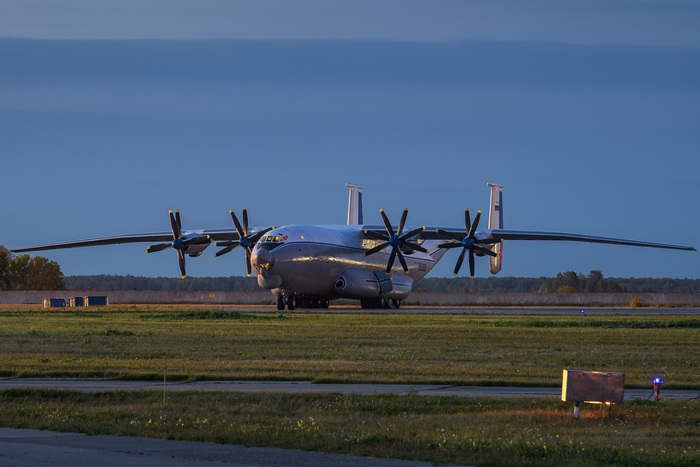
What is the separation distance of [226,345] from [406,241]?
29.4 meters

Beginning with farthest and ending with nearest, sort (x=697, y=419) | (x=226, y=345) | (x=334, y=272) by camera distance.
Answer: (x=334, y=272) → (x=226, y=345) → (x=697, y=419)

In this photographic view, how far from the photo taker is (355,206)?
74125 mm

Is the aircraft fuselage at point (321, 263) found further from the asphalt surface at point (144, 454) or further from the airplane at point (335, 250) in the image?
the asphalt surface at point (144, 454)

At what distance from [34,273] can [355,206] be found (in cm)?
4761

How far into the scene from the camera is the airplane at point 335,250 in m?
50.8

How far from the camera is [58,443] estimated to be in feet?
35.4

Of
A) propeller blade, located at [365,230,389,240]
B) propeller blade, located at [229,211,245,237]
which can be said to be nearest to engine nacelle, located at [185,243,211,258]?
propeller blade, located at [229,211,245,237]

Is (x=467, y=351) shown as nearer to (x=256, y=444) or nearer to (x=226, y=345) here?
(x=226, y=345)

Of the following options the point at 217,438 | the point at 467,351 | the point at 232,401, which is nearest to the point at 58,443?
the point at 217,438

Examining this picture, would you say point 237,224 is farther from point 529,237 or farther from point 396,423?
point 396,423

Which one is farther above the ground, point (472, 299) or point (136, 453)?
point (136, 453)

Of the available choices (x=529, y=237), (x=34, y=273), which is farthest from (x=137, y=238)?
(x=34, y=273)

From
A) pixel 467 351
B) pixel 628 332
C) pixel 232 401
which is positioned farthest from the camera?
pixel 628 332

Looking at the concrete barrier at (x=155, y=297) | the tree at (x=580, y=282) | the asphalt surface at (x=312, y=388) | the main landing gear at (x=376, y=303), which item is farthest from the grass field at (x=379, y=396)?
the tree at (x=580, y=282)
